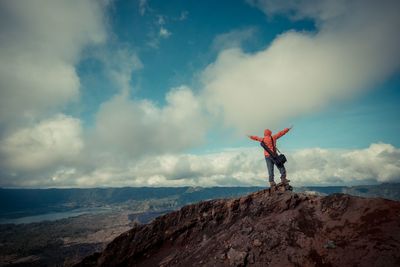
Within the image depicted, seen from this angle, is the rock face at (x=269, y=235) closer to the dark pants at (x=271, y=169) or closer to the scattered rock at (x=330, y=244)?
the scattered rock at (x=330, y=244)

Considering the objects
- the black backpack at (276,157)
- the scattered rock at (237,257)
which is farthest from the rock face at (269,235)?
the black backpack at (276,157)

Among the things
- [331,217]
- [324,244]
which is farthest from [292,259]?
[331,217]

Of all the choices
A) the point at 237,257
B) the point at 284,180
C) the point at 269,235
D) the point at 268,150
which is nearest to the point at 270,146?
the point at 268,150

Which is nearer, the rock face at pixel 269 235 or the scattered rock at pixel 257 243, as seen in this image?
the rock face at pixel 269 235

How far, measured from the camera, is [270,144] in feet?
55.3

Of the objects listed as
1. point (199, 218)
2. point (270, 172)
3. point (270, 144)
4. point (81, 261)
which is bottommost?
point (81, 261)

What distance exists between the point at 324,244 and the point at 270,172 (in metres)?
6.41

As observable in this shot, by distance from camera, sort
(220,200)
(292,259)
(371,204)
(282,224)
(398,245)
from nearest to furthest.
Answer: (398,245) → (292,259) → (371,204) → (282,224) → (220,200)

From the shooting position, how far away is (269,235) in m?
12.1

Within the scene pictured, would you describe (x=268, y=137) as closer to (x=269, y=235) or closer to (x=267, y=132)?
(x=267, y=132)

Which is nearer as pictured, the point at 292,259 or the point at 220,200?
the point at 292,259

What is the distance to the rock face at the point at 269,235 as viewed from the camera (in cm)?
1025

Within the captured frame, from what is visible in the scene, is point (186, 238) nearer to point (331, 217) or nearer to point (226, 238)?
point (226, 238)

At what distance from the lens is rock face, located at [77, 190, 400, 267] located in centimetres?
1025
